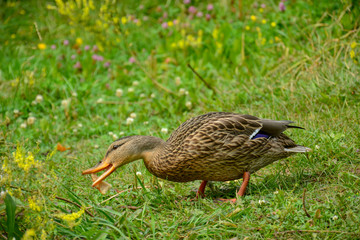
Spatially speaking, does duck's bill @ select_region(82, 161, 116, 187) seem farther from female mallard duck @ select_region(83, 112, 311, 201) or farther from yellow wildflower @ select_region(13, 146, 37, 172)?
yellow wildflower @ select_region(13, 146, 37, 172)

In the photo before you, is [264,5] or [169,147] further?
[264,5]

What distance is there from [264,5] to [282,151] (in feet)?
14.9

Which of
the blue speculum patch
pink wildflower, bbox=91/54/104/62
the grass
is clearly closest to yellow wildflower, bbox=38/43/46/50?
the grass

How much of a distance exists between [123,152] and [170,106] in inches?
94.9

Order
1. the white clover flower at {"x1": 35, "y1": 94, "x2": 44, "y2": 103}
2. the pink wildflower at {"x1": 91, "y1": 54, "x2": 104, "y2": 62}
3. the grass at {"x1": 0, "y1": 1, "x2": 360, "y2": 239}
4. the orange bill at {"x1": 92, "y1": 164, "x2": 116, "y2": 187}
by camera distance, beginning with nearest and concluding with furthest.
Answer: the grass at {"x1": 0, "y1": 1, "x2": 360, "y2": 239} < the orange bill at {"x1": 92, "y1": 164, "x2": 116, "y2": 187} < the white clover flower at {"x1": 35, "y1": 94, "x2": 44, "y2": 103} < the pink wildflower at {"x1": 91, "y1": 54, "x2": 104, "y2": 62}

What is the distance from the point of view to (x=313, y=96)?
5.18 m

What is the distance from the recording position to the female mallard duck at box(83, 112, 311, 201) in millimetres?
3652

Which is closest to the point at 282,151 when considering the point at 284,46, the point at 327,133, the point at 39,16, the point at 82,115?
the point at 327,133

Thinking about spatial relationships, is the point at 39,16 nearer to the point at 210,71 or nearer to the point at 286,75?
the point at 210,71

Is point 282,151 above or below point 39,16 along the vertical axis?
below

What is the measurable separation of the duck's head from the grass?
15cm

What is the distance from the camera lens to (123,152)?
373cm

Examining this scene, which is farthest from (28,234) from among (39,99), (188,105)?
(39,99)

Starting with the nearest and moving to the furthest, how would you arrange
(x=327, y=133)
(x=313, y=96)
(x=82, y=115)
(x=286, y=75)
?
1. (x=327, y=133)
2. (x=313, y=96)
3. (x=286, y=75)
4. (x=82, y=115)
